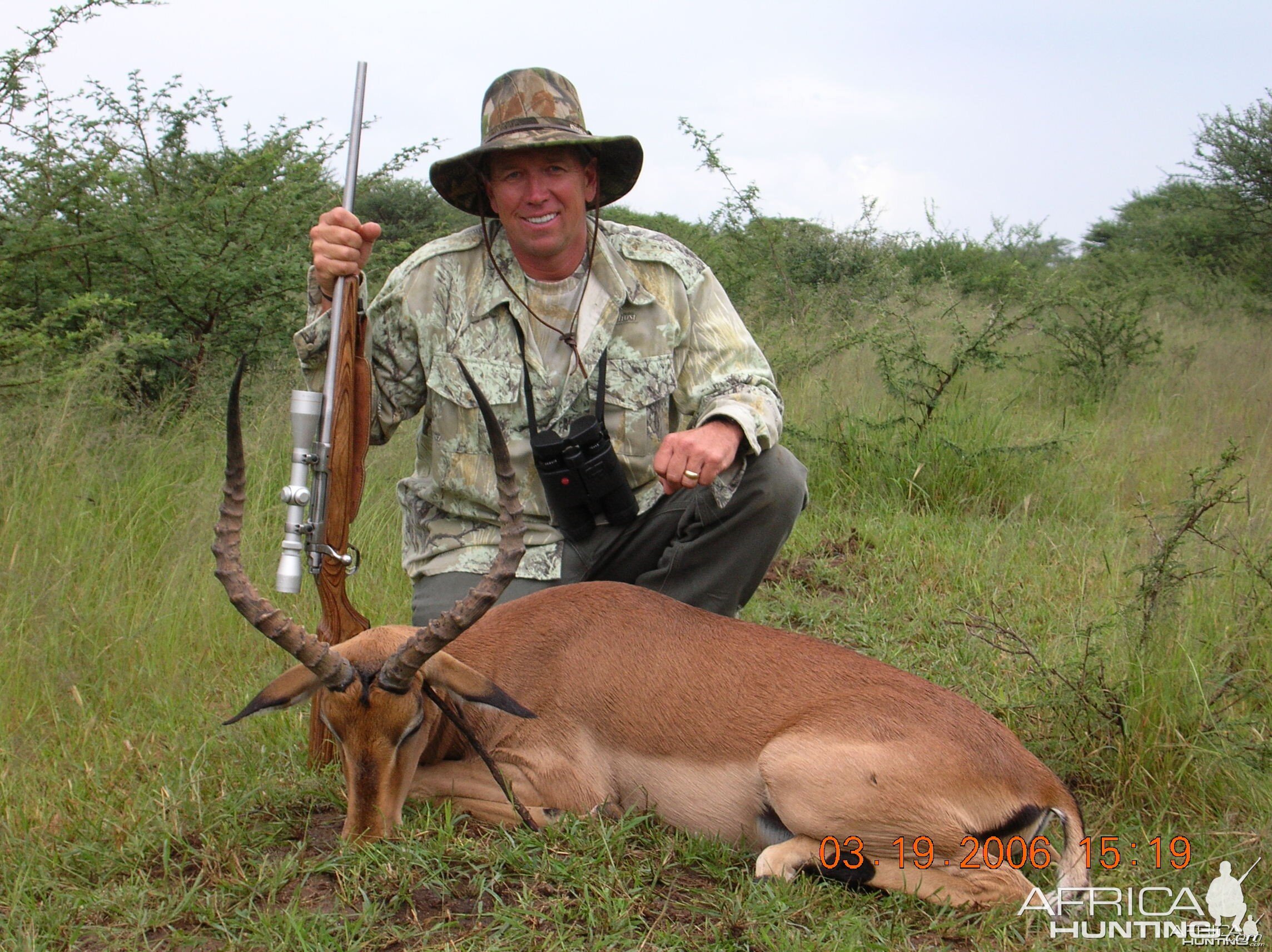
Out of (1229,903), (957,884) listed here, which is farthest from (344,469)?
(1229,903)

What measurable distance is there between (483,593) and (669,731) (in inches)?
31.6

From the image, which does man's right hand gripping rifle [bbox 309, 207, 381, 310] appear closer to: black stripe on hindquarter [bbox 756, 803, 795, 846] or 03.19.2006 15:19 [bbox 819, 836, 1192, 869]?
black stripe on hindquarter [bbox 756, 803, 795, 846]

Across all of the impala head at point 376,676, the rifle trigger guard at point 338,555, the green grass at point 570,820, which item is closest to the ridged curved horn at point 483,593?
the impala head at point 376,676

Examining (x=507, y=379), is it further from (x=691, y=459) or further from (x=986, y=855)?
(x=986, y=855)

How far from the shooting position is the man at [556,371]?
4.32 m

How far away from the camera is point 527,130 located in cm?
426

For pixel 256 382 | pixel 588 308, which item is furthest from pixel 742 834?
pixel 256 382

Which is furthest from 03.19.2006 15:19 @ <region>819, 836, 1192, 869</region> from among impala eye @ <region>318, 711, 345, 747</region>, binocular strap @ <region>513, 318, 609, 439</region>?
binocular strap @ <region>513, 318, 609, 439</region>

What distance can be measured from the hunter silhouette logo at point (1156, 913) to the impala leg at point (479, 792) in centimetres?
139

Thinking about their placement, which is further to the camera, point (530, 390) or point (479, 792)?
point (530, 390)

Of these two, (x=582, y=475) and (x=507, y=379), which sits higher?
(x=507, y=379)

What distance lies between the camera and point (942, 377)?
783 cm

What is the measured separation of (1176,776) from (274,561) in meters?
3.98

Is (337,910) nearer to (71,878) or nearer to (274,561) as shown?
(71,878)
